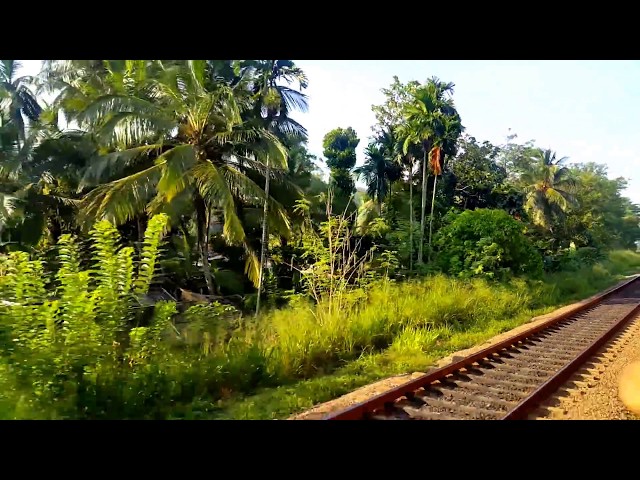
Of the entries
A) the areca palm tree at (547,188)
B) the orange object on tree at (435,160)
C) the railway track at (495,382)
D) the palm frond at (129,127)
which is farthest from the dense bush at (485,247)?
the areca palm tree at (547,188)

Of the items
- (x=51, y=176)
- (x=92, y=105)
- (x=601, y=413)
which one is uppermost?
(x=92, y=105)

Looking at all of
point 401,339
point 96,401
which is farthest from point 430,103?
point 96,401

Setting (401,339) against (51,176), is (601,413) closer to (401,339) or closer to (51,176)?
(401,339)

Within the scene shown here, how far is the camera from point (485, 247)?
13.2 meters

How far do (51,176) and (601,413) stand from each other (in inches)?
625

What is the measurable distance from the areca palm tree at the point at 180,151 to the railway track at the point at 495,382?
7172 mm

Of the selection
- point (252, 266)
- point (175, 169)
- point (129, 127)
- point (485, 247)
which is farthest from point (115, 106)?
point (485, 247)

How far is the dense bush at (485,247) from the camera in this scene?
13.2m

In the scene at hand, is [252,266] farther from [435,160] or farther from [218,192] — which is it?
[435,160]

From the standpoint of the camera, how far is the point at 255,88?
606 inches

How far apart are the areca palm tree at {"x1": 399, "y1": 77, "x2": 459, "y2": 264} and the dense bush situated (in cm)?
270
